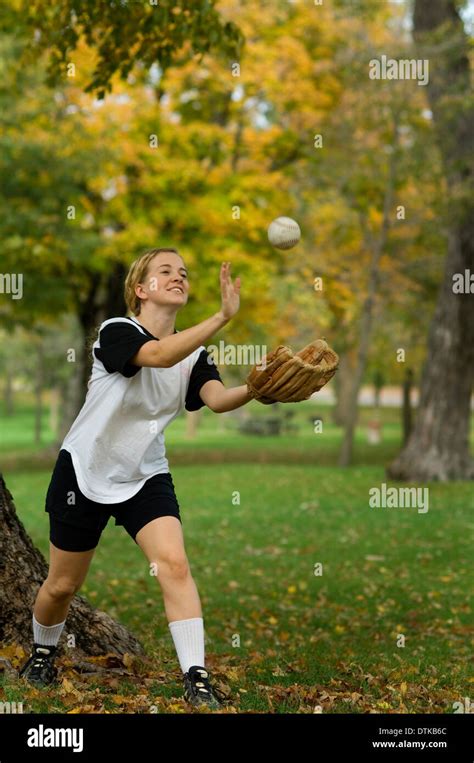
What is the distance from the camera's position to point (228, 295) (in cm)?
413

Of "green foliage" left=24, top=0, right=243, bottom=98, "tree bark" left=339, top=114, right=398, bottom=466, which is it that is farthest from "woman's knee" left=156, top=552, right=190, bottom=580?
"tree bark" left=339, top=114, right=398, bottom=466

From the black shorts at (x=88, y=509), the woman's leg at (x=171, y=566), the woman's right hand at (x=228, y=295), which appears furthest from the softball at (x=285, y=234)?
the woman's leg at (x=171, y=566)

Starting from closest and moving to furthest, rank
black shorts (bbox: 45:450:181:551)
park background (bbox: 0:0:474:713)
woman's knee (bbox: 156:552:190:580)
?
woman's knee (bbox: 156:552:190:580) < black shorts (bbox: 45:450:181:551) < park background (bbox: 0:0:474:713)

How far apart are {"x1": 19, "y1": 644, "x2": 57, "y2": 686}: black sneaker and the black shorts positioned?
69 centimetres

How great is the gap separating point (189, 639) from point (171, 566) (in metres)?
0.34

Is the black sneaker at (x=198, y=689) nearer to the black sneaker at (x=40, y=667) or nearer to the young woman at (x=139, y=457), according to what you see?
the young woman at (x=139, y=457)

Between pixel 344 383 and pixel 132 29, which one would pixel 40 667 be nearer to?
pixel 132 29

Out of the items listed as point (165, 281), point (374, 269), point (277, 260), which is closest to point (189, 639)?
point (165, 281)

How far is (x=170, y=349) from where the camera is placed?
412cm

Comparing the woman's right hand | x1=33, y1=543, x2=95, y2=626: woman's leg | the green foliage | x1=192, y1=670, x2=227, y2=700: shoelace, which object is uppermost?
the green foliage

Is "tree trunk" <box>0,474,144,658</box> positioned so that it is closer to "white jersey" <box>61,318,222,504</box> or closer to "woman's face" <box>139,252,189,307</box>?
"white jersey" <box>61,318,222,504</box>

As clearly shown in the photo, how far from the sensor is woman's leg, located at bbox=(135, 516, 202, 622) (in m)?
4.28
